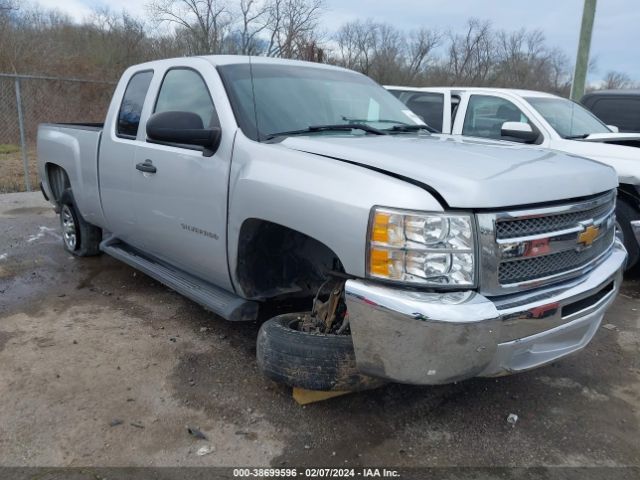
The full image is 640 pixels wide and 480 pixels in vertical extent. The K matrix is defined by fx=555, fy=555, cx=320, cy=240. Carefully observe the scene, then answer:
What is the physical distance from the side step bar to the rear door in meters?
0.07

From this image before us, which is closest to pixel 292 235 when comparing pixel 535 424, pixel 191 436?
pixel 191 436

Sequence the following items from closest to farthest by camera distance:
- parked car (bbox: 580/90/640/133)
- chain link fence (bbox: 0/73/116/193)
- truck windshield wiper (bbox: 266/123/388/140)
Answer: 1. truck windshield wiper (bbox: 266/123/388/140)
2. parked car (bbox: 580/90/640/133)
3. chain link fence (bbox: 0/73/116/193)

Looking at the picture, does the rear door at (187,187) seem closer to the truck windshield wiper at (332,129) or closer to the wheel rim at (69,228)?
the truck windshield wiper at (332,129)

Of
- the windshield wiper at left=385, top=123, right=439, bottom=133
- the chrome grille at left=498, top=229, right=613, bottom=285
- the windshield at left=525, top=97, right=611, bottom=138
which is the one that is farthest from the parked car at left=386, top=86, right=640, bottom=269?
the chrome grille at left=498, top=229, right=613, bottom=285

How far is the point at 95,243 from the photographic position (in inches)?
228

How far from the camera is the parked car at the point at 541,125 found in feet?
17.8

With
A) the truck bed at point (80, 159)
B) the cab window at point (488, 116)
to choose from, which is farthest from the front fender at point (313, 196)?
the cab window at point (488, 116)

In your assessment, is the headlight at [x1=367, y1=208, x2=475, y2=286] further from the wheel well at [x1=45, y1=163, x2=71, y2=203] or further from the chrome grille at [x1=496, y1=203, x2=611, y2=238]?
the wheel well at [x1=45, y1=163, x2=71, y2=203]

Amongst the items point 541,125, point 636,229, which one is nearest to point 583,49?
point 541,125

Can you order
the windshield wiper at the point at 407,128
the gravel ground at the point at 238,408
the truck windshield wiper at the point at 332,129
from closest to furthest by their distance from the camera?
the gravel ground at the point at 238,408 → the truck windshield wiper at the point at 332,129 → the windshield wiper at the point at 407,128

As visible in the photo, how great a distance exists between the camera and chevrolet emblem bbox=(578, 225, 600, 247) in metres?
2.78

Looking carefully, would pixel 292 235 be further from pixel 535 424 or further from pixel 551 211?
pixel 535 424

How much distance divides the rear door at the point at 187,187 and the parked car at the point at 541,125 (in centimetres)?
351

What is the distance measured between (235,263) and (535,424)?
6.23 ft
